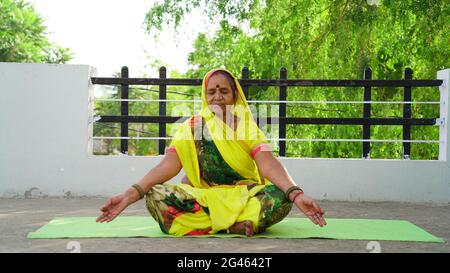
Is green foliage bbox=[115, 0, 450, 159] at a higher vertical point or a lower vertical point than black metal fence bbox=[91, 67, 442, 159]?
higher

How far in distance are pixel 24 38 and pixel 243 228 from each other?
28.1 m

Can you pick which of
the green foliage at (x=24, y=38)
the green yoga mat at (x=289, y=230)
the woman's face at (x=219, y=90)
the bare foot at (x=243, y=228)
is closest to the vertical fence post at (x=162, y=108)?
the green yoga mat at (x=289, y=230)

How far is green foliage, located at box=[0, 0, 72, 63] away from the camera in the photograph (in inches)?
1198

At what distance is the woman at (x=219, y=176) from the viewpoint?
4941 mm

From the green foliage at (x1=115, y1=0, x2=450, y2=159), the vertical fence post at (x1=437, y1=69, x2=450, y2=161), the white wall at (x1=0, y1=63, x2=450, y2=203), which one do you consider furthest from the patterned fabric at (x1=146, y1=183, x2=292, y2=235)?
the green foliage at (x1=115, y1=0, x2=450, y2=159)

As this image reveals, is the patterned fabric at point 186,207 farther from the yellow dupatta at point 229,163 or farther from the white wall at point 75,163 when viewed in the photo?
the white wall at point 75,163

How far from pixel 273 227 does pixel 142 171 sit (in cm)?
294

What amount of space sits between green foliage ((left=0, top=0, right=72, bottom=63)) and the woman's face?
85.8 ft

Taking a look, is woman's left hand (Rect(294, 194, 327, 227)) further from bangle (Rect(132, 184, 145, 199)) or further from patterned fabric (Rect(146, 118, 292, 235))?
bangle (Rect(132, 184, 145, 199))

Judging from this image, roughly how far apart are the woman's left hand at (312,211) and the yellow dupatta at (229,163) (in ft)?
2.00

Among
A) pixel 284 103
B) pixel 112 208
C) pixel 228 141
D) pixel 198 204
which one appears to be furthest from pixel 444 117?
pixel 112 208

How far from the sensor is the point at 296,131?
13.4 meters

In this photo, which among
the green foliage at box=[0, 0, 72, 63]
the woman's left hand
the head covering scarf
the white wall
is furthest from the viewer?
the green foliage at box=[0, 0, 72, 63]

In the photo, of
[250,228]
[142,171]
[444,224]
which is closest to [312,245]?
[250,228]
